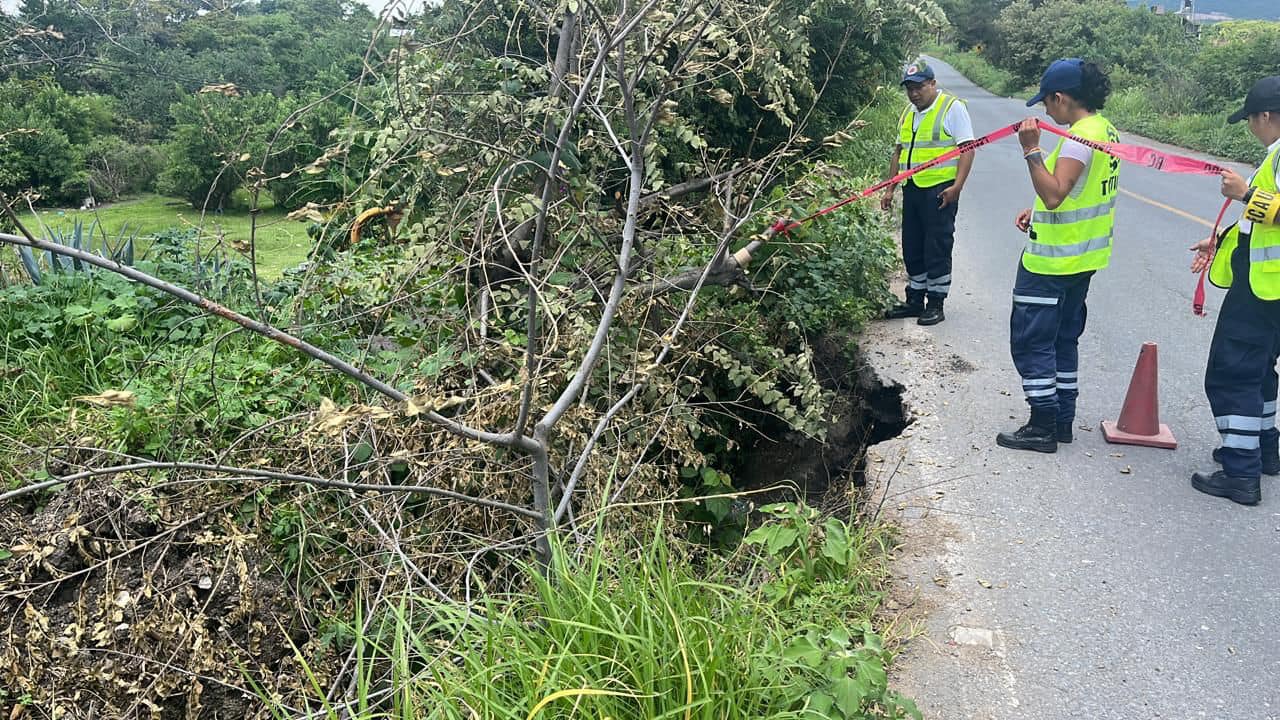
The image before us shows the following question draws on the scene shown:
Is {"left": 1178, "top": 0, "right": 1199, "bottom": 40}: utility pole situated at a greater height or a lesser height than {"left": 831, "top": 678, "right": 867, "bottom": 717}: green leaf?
greater

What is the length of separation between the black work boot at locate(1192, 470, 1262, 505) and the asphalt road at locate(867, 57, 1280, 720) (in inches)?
2.0

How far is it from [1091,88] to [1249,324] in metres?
1.23

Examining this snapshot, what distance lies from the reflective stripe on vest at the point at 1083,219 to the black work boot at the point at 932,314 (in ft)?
6.17

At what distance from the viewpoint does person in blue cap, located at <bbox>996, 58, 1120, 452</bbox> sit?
3855 millimetres

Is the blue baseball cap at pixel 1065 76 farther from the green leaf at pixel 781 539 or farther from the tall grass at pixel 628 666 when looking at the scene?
the tall grass at pixel 628 666

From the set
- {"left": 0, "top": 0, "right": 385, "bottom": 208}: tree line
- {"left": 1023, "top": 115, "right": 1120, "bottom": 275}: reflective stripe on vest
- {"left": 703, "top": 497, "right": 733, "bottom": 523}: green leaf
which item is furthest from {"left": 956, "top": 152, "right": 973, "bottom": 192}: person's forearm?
{"left": 0, "top": 0, "right": 385, "bottom": 208}: tree line

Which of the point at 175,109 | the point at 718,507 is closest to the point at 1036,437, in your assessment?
the point at 718,507

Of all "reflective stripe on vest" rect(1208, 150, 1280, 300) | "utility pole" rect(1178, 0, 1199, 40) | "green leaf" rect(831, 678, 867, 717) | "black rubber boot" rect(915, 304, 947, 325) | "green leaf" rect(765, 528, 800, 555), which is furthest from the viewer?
"utility pole" rect(1178, 0, 1199, 40)

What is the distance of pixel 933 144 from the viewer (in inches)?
226

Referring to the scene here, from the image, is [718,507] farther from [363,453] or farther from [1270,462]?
[1270,462]

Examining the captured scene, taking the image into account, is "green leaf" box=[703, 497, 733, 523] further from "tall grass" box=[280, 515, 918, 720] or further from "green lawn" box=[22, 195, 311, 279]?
"green lawn" box=[22, 195, 311, 279]

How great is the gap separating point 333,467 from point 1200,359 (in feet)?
16.6

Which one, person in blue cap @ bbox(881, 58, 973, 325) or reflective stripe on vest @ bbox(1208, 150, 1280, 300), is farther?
person in blue cap @ bbox(881, 58, 973, 325)

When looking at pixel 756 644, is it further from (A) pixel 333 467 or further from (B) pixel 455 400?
(A) pixel 333 467
